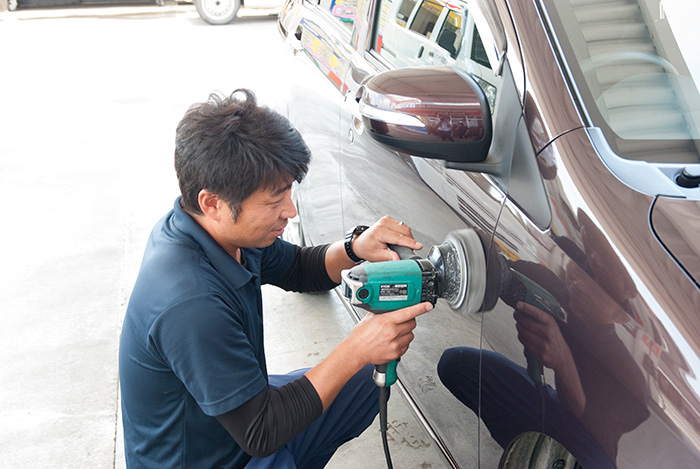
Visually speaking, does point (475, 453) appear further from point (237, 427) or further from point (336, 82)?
point (336, 82)

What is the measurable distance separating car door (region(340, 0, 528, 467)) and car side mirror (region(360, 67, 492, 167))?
0.01 m

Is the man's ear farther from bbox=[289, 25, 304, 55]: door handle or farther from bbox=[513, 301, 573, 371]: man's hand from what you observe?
bbox=[289, 25, 304, 55]: door handle

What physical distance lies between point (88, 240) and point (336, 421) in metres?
2.57

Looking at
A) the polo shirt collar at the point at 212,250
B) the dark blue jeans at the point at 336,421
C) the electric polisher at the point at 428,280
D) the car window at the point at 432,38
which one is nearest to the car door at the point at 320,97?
the car window at the point at 432,38

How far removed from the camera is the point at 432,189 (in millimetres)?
1554

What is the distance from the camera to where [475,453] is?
147 centimetres

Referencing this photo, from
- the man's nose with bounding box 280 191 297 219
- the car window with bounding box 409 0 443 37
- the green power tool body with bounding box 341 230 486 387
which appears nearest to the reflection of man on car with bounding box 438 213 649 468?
the green power tool body with bounding box 341 230 486 387

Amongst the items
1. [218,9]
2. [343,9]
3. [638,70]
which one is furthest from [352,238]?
[218,9]

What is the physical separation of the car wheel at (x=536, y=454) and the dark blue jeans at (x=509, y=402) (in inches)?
0.8

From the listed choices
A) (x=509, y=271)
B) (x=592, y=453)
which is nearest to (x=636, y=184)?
(x=509, y=271)

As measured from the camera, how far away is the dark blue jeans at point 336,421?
181 centimetres

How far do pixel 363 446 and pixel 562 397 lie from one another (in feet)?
4.58

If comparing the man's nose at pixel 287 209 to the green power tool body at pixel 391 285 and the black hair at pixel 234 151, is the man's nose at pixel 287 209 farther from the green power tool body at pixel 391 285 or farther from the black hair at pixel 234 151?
the green power tool body at pixel 391 285

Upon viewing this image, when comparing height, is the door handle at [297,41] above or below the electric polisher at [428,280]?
below
